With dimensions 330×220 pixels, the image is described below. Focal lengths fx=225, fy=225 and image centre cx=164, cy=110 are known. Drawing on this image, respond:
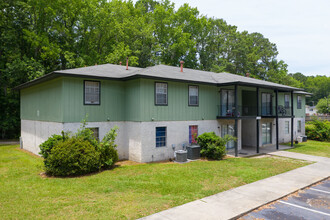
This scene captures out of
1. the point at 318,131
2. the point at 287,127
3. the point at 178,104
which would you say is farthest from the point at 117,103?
the point at 318,131

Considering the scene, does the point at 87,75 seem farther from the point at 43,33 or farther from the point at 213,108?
the point at 43,33

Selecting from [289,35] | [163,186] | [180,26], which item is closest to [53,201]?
[163,186]

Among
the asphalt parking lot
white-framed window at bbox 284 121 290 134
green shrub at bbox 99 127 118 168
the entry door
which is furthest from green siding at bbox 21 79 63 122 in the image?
white-framed window at bbox 284 121 290 134

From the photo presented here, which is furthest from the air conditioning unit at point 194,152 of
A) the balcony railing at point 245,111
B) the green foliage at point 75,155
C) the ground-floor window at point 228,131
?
the green foliage at point 75,155

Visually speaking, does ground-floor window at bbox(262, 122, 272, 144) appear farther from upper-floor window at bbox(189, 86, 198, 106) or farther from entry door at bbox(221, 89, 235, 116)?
upper-floor window at bbox(189, 86, 198, 106)

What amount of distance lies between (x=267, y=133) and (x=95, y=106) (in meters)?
16.5

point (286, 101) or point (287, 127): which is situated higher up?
point (286, 101)

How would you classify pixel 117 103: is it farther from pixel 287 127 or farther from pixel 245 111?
pixel 287 127

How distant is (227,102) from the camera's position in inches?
715

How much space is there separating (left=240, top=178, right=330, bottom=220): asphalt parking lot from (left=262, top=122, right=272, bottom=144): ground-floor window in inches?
490

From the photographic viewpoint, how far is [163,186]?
920 cm

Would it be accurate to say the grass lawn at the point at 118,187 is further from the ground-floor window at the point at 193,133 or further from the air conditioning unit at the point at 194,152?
the ground-floor window at the point at 193,133

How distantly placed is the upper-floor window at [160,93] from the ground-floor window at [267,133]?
1162 centimetres

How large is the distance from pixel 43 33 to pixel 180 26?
21702mm
